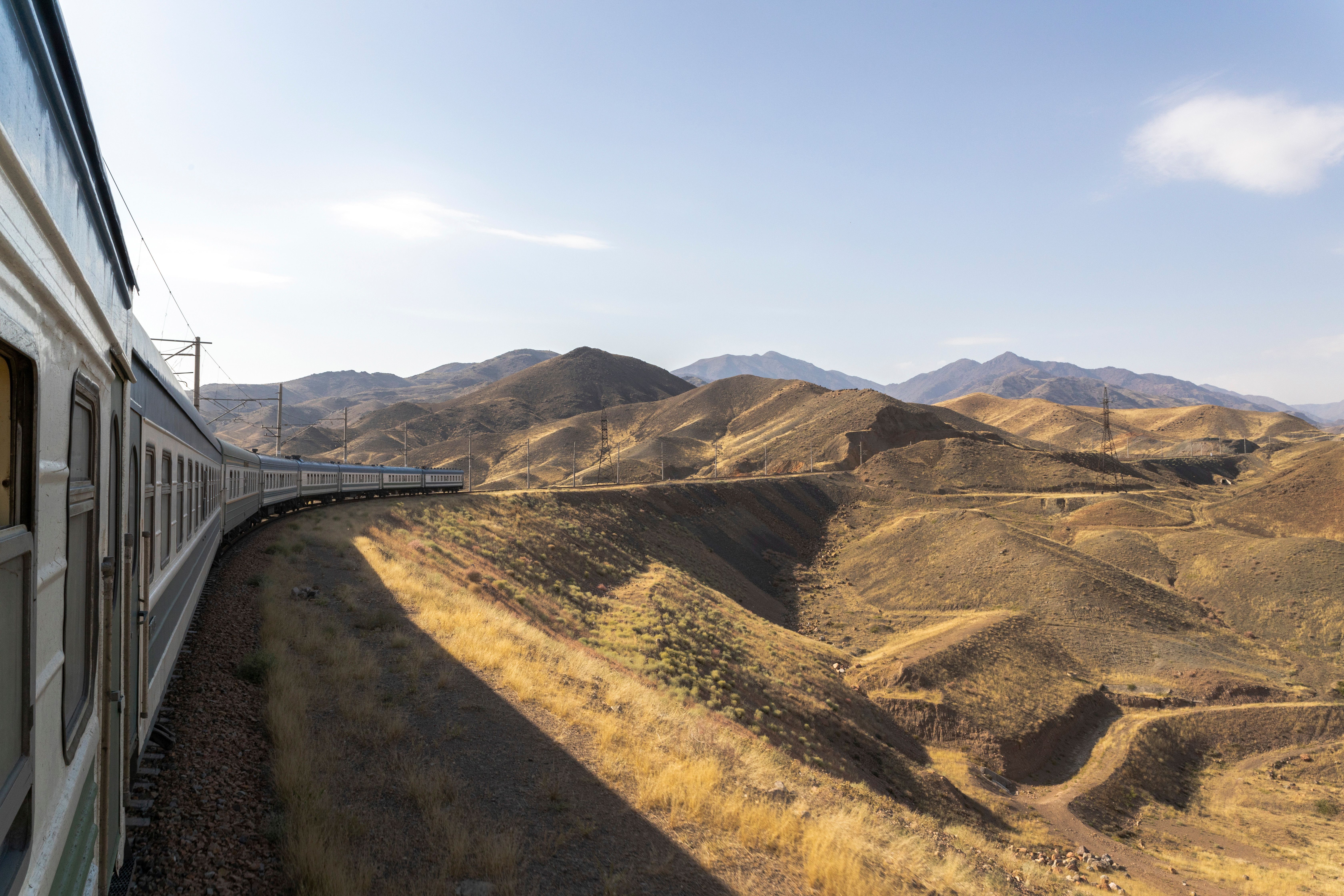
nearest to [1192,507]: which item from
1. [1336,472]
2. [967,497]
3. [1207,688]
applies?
[1336,472]

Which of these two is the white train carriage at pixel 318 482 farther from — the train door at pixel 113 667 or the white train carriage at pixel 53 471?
the white train carriage at pixel 53 471

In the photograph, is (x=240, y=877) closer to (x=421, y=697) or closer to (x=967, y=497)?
(x=421, y=697)

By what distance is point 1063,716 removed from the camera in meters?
29.9

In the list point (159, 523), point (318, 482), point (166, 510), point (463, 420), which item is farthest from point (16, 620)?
point (463, 420)

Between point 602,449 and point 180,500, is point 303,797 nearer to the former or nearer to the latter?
point 180,500

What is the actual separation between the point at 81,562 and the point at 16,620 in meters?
1.08

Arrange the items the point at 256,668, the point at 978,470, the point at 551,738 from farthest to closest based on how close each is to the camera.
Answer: the point at 978,470 < the point at 551,738 < the point at 256,668

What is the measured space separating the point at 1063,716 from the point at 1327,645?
877 inches

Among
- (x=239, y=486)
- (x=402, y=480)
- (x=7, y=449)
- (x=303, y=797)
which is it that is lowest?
(x=303, y=797)

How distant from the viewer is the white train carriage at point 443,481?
146ft

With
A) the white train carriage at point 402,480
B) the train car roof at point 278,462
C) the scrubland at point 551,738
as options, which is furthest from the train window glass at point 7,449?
the white train carriage at point 402,480

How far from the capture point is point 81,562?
2.81m

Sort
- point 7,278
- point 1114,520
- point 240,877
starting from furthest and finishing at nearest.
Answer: point 1114,520
point 240,877
point 7,278

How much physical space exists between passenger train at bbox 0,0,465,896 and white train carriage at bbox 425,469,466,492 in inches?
1603
